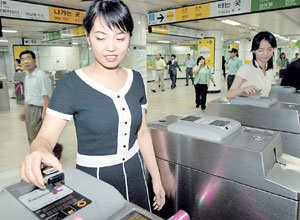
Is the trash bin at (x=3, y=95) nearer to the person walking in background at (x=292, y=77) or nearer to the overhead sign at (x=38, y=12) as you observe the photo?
the overhead sign at (x=38, y=12)

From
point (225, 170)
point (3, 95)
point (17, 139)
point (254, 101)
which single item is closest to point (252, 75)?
point (254, 101)

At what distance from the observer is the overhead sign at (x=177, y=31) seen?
24.9ft

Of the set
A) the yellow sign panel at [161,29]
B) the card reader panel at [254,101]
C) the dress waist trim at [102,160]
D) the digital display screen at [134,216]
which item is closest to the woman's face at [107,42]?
the dress waist trim at [102,160]

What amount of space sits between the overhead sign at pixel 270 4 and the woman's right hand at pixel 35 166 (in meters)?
4.41

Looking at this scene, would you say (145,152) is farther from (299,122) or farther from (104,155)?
(299,122)

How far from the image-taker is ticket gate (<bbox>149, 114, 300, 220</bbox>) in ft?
3.88

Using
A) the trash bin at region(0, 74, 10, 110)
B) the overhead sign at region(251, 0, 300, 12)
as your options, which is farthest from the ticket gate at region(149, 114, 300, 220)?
the trash bin at region(0, 74, 10, 110)

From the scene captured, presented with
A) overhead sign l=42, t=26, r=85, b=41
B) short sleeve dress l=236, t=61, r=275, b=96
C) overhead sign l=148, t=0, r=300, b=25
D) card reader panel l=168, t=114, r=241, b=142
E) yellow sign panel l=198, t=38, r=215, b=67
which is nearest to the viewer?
card reader panel l=168, t=114, r=241, b=142

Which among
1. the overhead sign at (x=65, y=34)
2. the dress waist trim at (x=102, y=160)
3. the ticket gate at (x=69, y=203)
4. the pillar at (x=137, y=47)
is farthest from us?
the overhead sign at (x=65, y=34)

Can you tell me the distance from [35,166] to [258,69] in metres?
2.10

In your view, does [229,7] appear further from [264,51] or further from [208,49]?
[208,49]

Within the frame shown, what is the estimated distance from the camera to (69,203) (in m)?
0.64

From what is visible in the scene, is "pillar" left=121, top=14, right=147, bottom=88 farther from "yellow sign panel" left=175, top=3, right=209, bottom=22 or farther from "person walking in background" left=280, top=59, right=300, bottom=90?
"person walking in background" left=280, top=59, right=300, bottom=90

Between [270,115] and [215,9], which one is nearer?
[270,115]
